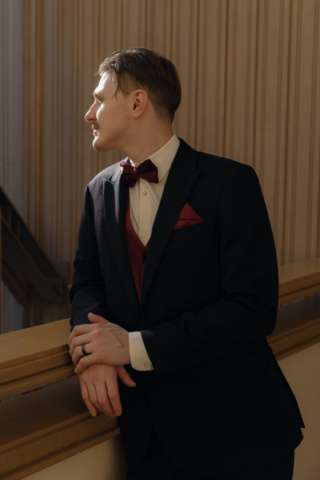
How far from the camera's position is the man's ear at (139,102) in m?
1.43

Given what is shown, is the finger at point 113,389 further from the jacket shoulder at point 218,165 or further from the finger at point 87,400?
the jacket shoulder at point 218,165

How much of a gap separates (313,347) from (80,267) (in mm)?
1284

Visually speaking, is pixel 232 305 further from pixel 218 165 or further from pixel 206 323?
pixel 218 165

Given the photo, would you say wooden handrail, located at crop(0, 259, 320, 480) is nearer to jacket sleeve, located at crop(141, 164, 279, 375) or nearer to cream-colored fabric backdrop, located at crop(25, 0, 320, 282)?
jacket sleeve, located at crop(141, 164, 279, 375)

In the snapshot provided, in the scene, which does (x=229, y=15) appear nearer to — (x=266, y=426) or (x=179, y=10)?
(x=179, y=10)

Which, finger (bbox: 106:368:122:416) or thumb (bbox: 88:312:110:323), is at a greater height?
thumb (bbox: 88:312:110:323)

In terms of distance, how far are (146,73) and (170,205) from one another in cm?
37

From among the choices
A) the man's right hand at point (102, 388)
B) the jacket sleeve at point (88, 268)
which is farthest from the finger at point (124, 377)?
the jacket sleeve at point (88, 268)

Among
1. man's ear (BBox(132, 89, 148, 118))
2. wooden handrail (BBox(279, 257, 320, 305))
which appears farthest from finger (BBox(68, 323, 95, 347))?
wooden handrail (BBox(279, 257, 320, 305))

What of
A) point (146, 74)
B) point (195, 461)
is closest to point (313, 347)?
point (195, 461)

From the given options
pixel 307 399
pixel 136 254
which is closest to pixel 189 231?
pixel 136 254

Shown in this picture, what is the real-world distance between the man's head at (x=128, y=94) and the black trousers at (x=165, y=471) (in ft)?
2.71

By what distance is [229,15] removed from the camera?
11.0 ft

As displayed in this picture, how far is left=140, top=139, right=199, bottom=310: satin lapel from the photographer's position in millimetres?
1349
